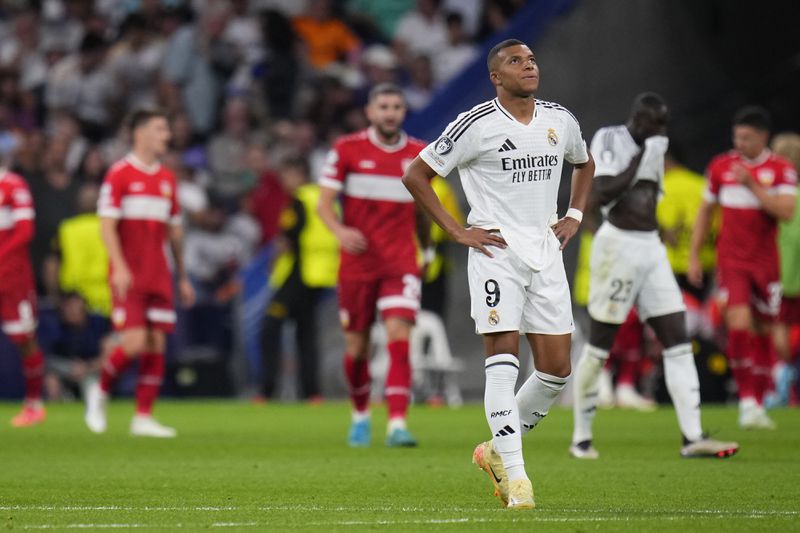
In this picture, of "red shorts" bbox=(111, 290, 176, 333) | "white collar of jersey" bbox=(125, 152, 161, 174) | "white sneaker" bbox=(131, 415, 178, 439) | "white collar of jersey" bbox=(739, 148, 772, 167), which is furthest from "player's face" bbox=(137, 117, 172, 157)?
"white collar of jersey" bbox=(739, 148, 772, 167)

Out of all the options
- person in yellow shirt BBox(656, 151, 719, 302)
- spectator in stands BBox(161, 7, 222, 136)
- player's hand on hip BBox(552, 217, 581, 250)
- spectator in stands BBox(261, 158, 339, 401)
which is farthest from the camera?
spectator in stands BBox(161, 7, 222, 136)

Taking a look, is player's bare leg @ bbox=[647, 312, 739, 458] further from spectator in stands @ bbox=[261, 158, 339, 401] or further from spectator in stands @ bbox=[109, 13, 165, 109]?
spectator in stands @ bbox=[109, 13, 165, 109]

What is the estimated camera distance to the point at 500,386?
7918 millimetres

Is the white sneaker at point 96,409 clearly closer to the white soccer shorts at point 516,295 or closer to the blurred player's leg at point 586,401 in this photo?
the blurred player's leg at point 586,401

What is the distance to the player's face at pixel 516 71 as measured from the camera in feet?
26.3

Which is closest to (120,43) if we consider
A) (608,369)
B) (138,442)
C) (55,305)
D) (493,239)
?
(55,305)

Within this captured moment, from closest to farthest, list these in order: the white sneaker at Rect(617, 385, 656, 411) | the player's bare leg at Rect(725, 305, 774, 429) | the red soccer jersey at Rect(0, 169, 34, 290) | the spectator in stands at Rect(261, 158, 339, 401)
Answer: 1. the player's bare leg at Rect(725, 305, 774, 429)
2. the red soccer jersey at Rect(0, 169, 34, 290)
3. the white sneaker at Rect(617, 385, 656, 411)
4. the spectator in stands at Rect(261, 158, 339, 401)

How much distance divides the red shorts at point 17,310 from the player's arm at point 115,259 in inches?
94.6

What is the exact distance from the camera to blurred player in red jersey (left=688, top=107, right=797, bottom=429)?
1388 centimetres

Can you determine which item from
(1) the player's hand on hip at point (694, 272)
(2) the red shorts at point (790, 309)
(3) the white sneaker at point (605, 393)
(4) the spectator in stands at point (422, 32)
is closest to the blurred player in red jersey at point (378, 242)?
(1) the player's hand on hip at point (694, 272)

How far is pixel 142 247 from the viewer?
13.7 metres

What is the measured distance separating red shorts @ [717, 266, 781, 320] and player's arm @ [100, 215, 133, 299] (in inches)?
211

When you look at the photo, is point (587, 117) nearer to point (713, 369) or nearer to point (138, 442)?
point (713, 369)

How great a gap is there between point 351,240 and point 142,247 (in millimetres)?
2420
